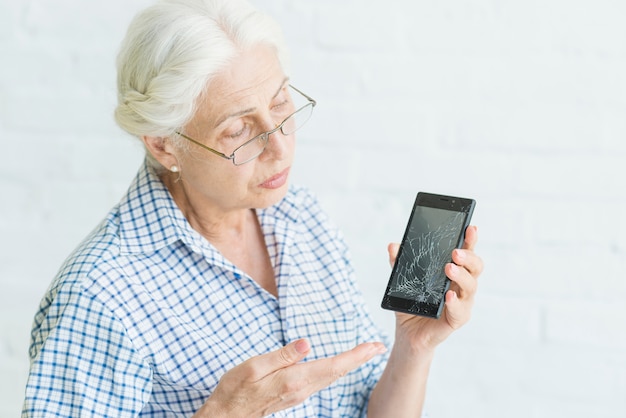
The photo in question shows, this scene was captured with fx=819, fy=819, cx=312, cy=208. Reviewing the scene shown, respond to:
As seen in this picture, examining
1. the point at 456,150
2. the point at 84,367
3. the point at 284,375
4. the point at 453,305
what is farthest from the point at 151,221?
the point at 456,150

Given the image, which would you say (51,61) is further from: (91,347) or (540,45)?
(540,45)

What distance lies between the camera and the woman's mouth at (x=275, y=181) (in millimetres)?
1210

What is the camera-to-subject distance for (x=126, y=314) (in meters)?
1.12

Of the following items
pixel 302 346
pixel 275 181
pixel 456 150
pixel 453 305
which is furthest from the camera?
pixel 456 150

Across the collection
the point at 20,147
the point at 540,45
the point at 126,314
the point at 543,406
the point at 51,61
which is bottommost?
the point at 543,406

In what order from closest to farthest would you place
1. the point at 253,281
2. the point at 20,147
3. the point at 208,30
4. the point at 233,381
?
the point at 233,381, the point at 208,30, the point at 253,281, the point at 20,147

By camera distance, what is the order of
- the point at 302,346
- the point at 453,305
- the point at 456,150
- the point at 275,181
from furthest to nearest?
the point at 456,150 < the point at 275,181 < the point at 453,305 < the point at 302,346

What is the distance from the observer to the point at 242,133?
118cm

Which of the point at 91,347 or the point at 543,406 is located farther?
the point at 543,406

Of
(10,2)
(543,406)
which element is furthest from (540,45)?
(10,2)

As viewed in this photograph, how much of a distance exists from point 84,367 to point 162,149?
0.34m

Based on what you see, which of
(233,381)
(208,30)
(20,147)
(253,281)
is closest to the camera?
(233,381)

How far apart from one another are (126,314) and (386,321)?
726 mm

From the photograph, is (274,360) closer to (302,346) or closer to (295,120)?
(302,346)
